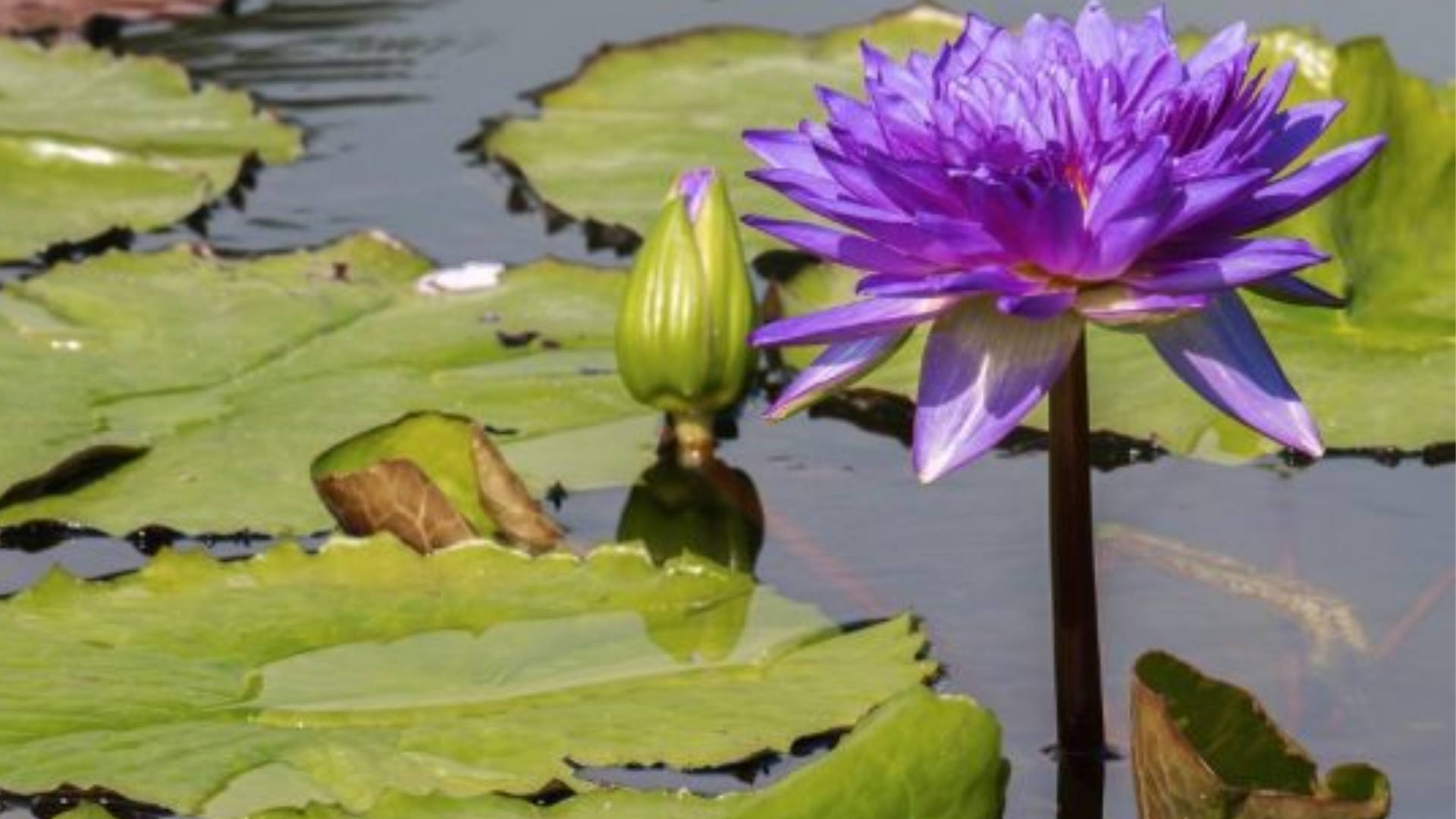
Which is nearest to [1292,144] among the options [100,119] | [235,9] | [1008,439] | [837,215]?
[837,215]

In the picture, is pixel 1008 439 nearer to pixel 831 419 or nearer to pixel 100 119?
pixel 831 419

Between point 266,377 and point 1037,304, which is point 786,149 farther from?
point 266,377

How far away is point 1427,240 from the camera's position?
246cm

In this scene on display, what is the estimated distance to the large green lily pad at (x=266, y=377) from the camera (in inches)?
86.7

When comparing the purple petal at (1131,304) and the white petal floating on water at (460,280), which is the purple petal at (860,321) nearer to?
the purple petal at (1131,304)

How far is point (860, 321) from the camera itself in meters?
1.58

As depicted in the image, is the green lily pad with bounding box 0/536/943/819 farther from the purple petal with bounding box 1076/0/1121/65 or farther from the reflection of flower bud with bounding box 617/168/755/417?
the purple petal with bounding box 1076/0/1121/65

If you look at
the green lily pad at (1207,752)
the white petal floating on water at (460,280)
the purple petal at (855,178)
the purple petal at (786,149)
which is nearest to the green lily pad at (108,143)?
the white petal floating on water at (460,280)

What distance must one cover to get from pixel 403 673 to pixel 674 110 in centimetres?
145

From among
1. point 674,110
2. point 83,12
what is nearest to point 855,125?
point 674,110

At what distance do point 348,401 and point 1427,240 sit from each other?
0.90m

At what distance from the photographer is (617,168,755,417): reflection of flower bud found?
2.24 meters

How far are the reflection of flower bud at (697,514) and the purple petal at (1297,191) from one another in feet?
2.16

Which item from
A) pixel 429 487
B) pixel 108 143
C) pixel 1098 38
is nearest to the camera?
pixel 1098 38
